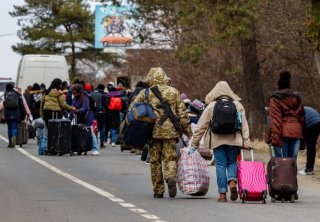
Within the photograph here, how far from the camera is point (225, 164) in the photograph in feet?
55.4

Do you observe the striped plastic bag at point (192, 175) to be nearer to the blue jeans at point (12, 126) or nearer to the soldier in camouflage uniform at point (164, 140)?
the soldier in camouflage uniform at point (164, 140)

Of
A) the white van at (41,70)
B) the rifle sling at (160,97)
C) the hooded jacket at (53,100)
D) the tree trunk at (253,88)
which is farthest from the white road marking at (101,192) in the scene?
the white van at (41,70)

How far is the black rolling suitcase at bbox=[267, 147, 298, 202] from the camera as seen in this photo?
55.8ft

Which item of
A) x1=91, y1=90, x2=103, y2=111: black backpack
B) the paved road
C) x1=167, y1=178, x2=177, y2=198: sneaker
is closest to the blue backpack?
x1=167, y1=178, x2=177, y2=198: sneaker

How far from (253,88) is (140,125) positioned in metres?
21.1

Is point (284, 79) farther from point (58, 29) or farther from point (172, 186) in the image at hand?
point (58, 29)

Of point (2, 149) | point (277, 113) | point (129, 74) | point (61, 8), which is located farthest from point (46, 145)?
point (61, 8)

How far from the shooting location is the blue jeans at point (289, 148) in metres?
18.1

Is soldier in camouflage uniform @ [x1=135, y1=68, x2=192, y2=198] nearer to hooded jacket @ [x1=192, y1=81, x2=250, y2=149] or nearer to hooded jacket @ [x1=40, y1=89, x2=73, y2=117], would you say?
hooded jacket @ [x1=192, y1=81, x2=250, y2=149]

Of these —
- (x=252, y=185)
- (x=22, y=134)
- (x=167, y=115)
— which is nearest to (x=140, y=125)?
(x=167, y=115)

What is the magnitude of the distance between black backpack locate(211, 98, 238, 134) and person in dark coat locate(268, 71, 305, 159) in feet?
3.95

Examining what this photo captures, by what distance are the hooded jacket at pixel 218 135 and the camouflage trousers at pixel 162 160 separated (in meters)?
0.40

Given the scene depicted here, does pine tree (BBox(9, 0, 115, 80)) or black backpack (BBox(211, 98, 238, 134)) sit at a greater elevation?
pine tree (BBox(9, 0, 115, 80))

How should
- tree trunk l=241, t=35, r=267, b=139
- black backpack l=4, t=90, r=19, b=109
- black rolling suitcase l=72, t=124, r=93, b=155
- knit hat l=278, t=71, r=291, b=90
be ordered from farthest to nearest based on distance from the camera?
tree trunk l=241, t=35, r=267, b=139, black backpack l=4, t=90, r=19, b=109, black rolling suitcase l=72, t=124, r=93, b=155, knit hat l=278, t=71, r=291, b=90
